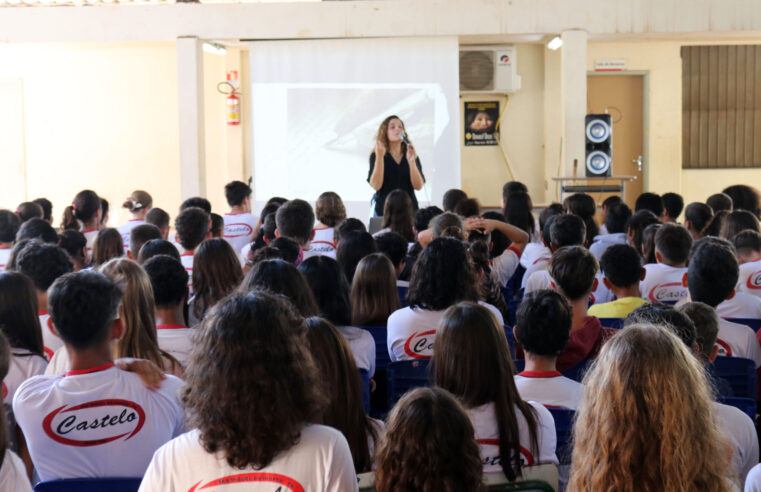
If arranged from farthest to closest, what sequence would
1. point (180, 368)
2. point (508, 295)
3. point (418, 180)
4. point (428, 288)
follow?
point (418, 180) < point (508, 295) < point (428, 288) < point (180, 368)

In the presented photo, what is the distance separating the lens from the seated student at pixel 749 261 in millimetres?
4129

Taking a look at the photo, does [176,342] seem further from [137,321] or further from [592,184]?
[592,184]

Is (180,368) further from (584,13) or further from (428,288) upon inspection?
(584,13)

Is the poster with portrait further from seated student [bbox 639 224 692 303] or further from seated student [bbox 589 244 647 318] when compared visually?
seated student [bbox 589 244 647 318]

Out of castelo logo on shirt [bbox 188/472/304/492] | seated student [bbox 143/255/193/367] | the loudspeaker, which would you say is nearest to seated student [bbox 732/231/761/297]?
seated student [bbox 143/255/193/367]

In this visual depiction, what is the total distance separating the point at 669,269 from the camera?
13.3 ft

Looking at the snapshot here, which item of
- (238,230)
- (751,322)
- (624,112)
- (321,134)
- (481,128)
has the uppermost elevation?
(624,112)

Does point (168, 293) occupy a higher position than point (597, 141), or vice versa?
point (597, 141)

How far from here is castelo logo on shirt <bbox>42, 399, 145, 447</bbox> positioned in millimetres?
1985

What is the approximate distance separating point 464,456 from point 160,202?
9289 millimetres

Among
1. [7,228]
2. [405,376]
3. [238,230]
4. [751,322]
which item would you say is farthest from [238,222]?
[751,322]

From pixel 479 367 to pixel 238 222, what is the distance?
14.5 ft

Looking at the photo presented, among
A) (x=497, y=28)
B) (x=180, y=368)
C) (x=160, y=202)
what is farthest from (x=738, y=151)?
(x=180, y=368)

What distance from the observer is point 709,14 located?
27.4ft
